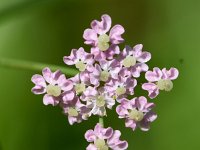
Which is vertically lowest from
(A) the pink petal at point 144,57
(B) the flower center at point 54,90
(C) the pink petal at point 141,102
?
(C) the pink petal at point 141,102

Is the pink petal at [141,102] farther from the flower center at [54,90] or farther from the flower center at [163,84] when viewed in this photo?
the flower center at [54,90]

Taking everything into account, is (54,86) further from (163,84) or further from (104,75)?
(163,84)

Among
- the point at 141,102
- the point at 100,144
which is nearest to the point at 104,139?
the point at 100,144

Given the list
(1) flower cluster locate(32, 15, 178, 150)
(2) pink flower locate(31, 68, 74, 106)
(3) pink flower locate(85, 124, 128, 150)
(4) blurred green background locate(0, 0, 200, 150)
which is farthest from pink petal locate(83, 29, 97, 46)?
(4) blurred green background locate(0, 0, 200, 150)

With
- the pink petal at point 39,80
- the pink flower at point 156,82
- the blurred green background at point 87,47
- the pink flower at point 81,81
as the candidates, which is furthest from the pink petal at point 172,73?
the blurred green background at point 87,47

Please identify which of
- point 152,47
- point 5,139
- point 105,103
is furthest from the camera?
point 152,47

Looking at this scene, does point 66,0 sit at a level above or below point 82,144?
above

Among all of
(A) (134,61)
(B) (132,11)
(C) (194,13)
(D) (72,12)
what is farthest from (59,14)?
(A) (134,61)

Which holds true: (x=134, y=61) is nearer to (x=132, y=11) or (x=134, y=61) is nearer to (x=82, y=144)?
(x=82, y=144)
